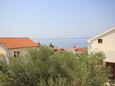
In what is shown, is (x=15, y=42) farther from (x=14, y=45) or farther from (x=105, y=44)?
(x=105, y=44)

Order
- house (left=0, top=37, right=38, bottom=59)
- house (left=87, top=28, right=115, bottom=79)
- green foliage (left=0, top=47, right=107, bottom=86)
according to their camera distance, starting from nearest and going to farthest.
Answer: green foliage (left=0, top=47, right=107, bottom=86), house (left=87, top=28, right=115, bottom=79), house (left=0, top=37, right=38, bottom=59)

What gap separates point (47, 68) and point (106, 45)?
574 inches

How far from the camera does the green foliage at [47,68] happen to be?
1393cm

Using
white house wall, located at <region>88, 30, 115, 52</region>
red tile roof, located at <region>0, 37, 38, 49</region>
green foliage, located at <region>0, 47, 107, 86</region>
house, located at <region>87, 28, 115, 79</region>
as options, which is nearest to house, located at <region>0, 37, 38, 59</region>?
red tile roof, located at <region>0, 37, 38, 49</region>

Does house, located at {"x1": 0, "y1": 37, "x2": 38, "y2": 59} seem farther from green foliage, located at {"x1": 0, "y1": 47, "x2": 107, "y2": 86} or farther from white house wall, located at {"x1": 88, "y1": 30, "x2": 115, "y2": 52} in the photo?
green foliage, located at {"x1": 0, "y1": 47, "x2": 107, "y2": 86}

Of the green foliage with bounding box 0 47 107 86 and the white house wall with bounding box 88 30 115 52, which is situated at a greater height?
the white house wall with bounding box 88 30 115 52

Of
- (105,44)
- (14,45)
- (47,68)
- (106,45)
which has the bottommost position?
(47,68)

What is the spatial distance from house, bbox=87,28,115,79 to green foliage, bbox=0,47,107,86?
1033cm

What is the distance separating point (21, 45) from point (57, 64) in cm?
2985

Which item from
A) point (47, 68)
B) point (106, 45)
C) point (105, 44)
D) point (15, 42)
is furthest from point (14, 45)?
point (47, 68)

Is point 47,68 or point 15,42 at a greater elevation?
point 15,42

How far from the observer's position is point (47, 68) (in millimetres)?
15188

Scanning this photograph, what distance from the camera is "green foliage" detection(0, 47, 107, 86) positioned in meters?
13.9

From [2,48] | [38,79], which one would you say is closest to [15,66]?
[38,79]
